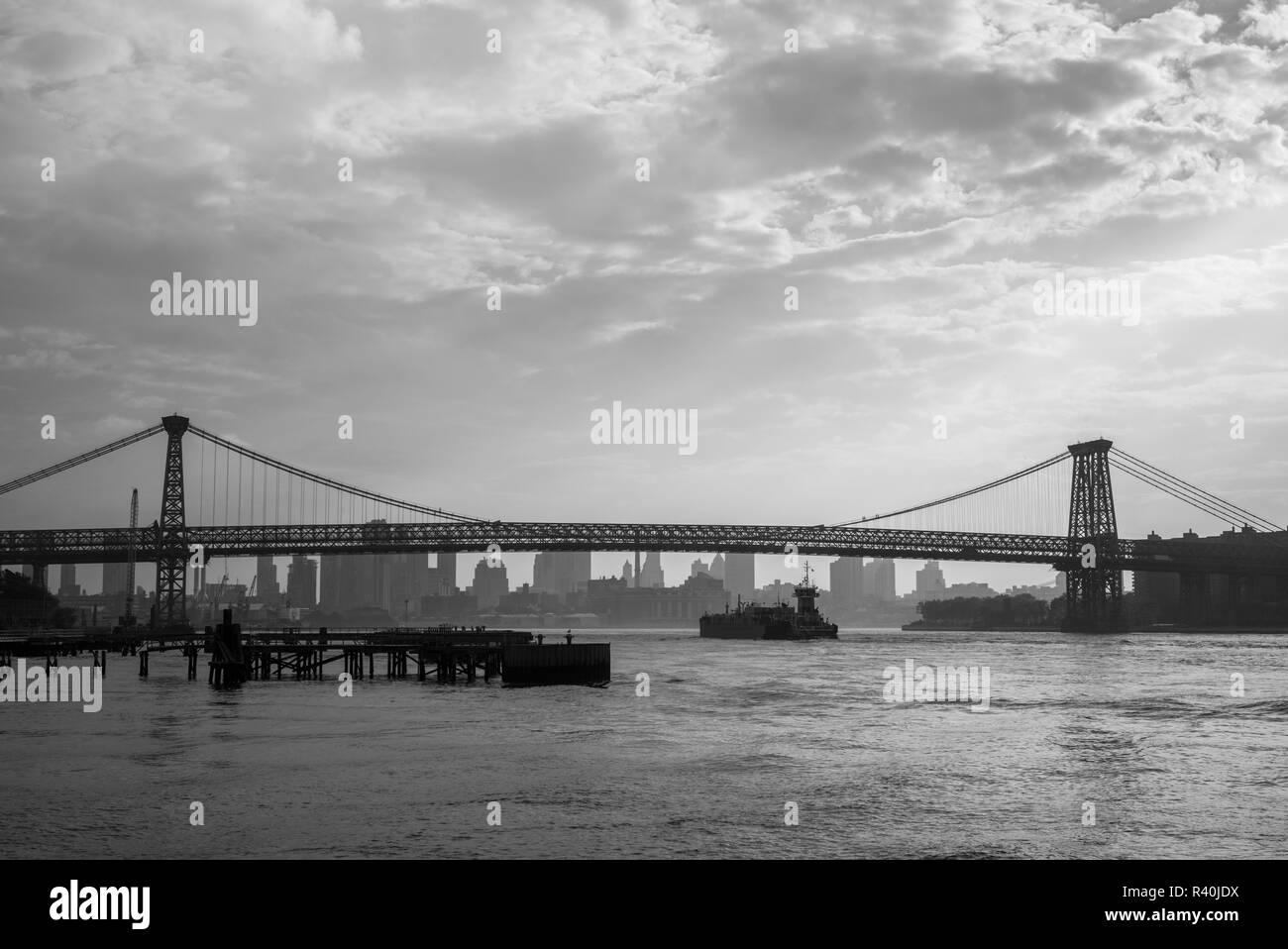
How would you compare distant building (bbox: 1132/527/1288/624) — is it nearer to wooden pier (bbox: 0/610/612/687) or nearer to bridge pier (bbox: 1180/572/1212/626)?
bridge pier (bbox: 1180/572/1212/626)

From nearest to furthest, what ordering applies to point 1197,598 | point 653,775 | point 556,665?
point 653,775, point 556,665, point 1197,598

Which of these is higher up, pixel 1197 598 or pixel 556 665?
pixel 556 665

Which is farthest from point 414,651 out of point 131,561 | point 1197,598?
point 1197,598

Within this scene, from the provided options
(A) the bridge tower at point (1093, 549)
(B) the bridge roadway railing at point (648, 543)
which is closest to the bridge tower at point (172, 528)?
(B) the bridge roadway railing at point (648, 543)

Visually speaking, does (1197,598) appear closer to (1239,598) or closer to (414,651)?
(1239,598)

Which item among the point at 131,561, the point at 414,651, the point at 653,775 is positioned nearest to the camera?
the point at 653,775

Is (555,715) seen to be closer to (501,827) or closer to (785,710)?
(785,710)
